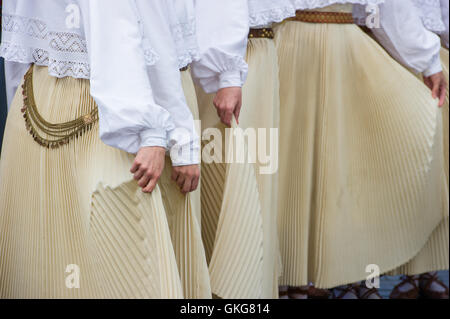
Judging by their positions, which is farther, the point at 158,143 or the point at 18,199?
the point at 18,199

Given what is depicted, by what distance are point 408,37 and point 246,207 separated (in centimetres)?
128

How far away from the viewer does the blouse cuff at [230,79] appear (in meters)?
2.22

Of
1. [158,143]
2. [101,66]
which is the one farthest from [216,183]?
[101,66]

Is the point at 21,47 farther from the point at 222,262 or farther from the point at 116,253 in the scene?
the point at 222,262

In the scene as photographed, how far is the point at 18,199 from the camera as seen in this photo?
74.3 inches

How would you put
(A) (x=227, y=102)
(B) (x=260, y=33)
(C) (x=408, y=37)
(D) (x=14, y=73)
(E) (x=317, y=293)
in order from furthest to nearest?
(E) (x=317, y=293), (C) (x=408, y=37), (B) (x=260, y=33), (A) (x=227, y=102), (D) (x=14, y=73)

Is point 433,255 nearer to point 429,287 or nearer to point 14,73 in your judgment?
point 429,287

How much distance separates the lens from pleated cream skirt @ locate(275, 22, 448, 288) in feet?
9.20

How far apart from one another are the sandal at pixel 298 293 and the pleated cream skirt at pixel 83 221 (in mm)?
1177

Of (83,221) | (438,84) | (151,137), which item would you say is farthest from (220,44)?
(438,84)

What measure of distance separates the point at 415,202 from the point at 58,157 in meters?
1.66

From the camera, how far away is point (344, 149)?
2861 mm

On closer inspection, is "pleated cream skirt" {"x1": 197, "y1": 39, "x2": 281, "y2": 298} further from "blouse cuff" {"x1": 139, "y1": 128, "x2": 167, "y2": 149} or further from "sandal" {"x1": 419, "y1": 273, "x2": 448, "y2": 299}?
"sandal" {"x1": 419, "y1": 273, "x2": 448, "y2": 299}

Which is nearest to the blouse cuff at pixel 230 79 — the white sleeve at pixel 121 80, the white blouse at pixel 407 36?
the white sleeve at pixel 121 80
